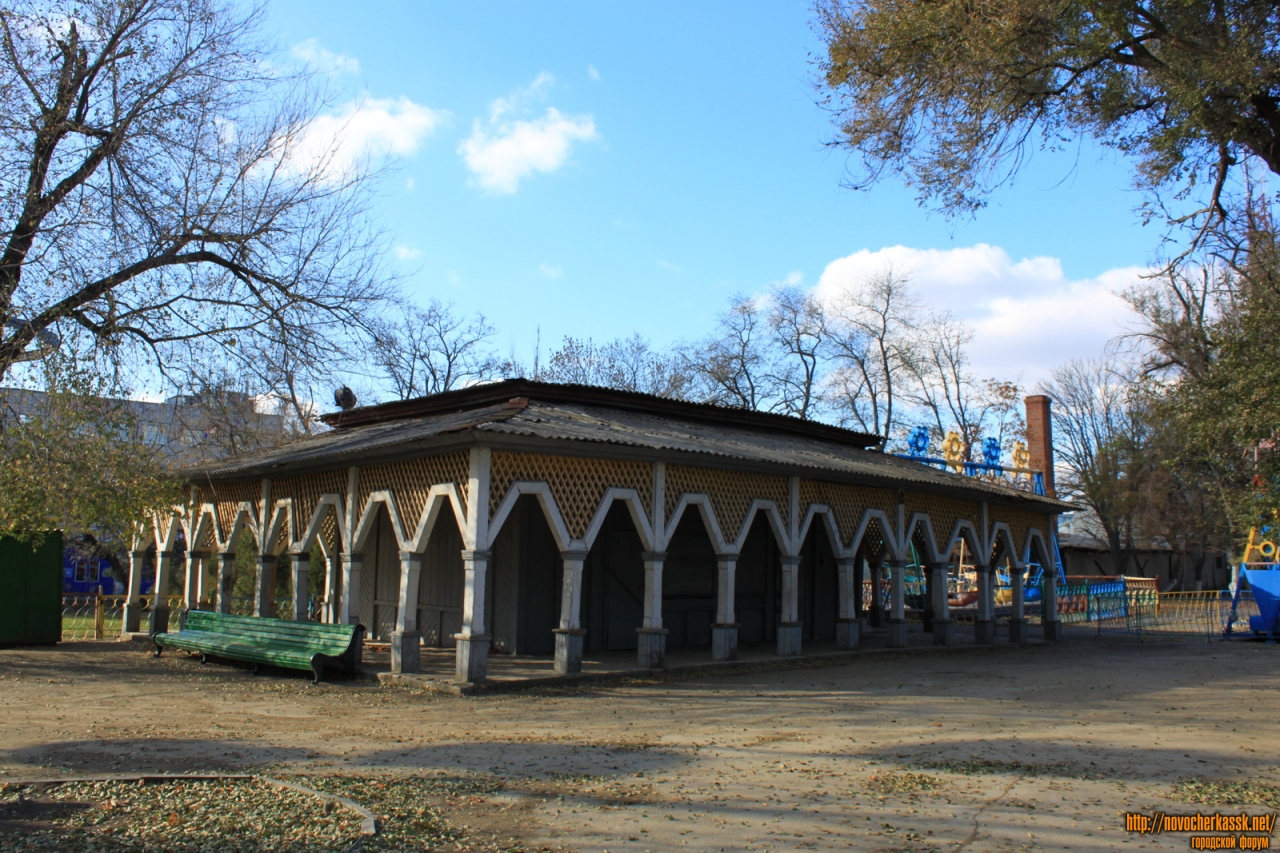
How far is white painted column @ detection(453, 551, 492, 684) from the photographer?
10.5m

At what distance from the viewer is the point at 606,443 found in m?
11.2

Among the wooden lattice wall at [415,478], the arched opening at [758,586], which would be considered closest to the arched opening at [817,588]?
the arched opening at [758,586]

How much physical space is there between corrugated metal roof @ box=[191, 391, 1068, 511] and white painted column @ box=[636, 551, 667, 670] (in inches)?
54.2

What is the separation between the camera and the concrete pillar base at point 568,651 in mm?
11211

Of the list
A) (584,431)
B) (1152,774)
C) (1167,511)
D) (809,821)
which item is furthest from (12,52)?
(1167,511)

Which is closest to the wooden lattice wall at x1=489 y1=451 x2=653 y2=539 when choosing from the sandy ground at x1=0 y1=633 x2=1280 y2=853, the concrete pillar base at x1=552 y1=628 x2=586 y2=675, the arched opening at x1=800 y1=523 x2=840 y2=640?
the concrete pillar base at x1=552 y1=628 x2=586 y2=675

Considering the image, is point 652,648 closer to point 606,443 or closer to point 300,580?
point 606,443

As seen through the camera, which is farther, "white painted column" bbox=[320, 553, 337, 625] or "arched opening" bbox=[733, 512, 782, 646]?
"white painted column" bbox=[320, 553, 337, 625]

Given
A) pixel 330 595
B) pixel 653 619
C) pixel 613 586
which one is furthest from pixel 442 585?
pixel 653 619

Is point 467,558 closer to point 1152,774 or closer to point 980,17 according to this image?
point 1152,774

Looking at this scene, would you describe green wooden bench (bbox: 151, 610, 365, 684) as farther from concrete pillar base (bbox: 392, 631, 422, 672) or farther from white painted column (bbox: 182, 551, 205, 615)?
white painted column (bbox: 182, 551, 205, 615)

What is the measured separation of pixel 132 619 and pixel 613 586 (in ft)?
30.7

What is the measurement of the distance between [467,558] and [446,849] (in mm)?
5821

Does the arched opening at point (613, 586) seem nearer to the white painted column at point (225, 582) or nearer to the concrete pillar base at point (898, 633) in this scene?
the concrete pillar base at point (898, 633)
